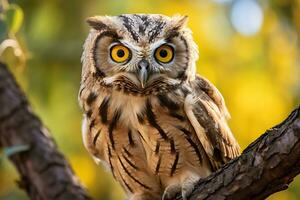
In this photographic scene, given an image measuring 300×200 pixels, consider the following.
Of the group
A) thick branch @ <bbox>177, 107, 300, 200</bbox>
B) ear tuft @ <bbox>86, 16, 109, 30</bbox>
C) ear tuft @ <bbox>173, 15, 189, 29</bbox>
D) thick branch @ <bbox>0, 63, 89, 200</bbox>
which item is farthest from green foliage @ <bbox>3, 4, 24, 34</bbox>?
thick branch @ <bbox>177, 107, 300, 200</bbox>

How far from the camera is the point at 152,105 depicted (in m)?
3.28

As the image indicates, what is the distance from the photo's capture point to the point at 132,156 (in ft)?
11.0

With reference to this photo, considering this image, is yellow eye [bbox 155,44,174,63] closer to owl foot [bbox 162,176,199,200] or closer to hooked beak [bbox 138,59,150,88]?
hooked beak [bbox 138,59,150,88]

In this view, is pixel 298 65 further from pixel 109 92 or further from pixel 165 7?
pixel 109 92

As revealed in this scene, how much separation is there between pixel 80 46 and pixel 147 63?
7.27ft

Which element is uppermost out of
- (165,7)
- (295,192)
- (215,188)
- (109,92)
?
(165,7)

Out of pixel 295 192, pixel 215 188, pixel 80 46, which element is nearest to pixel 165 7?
pixel 80 46

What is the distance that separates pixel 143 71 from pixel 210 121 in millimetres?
386

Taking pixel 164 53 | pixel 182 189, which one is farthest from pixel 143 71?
pixel 182 189

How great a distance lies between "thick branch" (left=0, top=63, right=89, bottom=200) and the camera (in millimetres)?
3844

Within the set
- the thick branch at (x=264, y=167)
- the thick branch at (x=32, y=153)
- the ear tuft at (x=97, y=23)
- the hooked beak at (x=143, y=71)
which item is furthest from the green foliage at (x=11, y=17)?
the thick branch at (x=264, y=167)

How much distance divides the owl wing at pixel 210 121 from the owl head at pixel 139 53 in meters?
0.10

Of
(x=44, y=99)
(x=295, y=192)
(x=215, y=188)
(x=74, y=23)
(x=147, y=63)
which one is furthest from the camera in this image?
(x=74, y=23)

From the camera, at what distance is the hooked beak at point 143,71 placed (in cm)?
314
